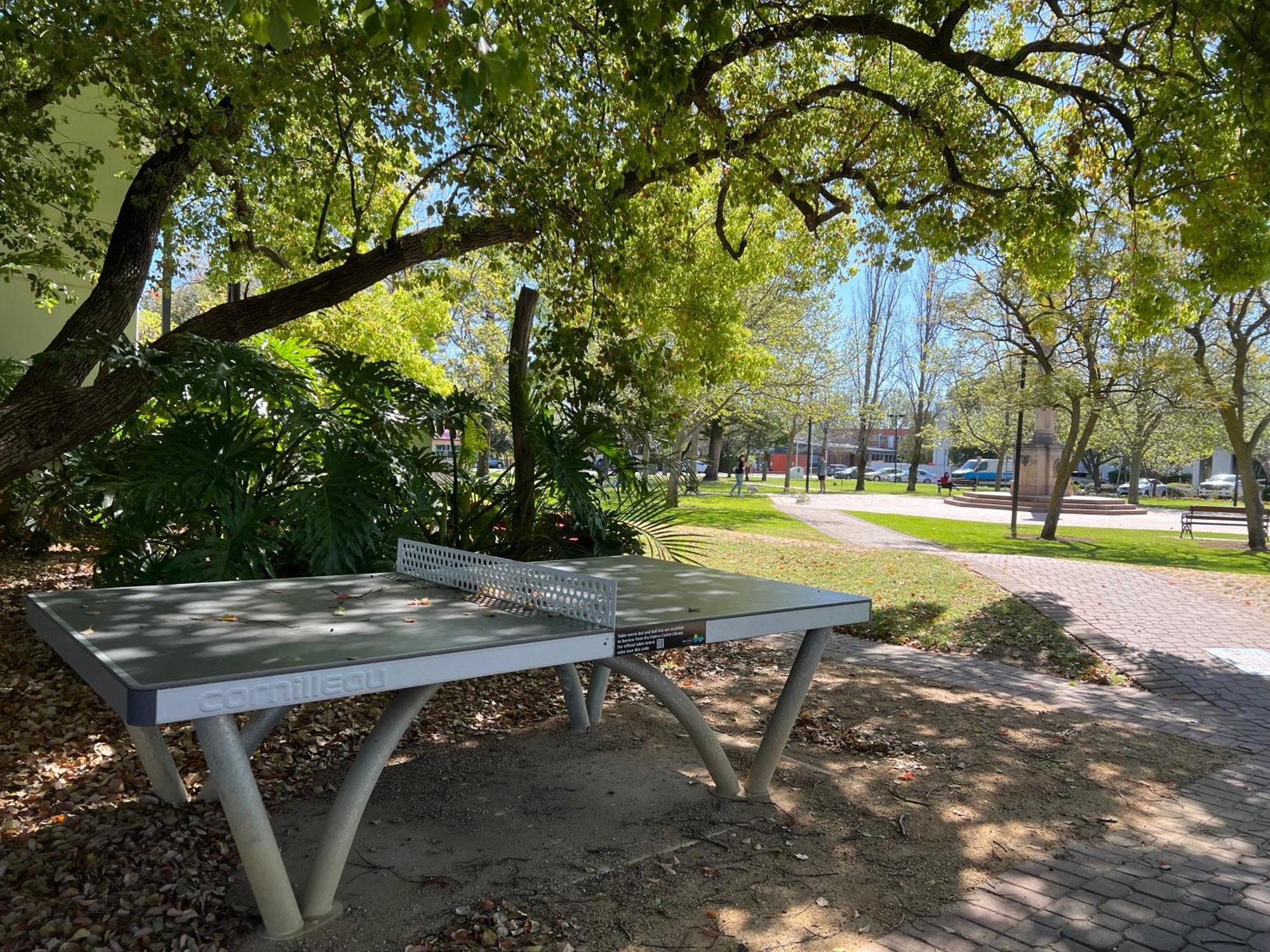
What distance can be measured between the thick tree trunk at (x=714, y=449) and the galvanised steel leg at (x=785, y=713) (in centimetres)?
3644

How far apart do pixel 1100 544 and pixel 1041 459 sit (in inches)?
447

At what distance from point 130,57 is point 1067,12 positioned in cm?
906

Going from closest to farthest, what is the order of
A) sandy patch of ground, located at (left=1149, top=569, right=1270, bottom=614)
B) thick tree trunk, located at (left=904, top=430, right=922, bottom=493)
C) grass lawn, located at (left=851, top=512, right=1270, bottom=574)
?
1. sandy patch of ground, located at (left=1149, top=569, right=1270, bottom=614)
2. grass lawn, located at (left=851, top=512, right=1270, bottom=574)
3. thick tree trunk, located at (left=904, top=430, right=922, bottom=493)

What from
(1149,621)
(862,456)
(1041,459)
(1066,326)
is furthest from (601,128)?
(862,456)

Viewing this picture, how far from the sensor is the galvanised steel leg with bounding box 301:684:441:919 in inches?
107

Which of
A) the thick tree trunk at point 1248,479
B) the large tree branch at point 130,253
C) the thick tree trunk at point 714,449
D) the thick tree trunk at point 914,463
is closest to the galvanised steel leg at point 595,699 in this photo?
the large tree branch at point 130,253

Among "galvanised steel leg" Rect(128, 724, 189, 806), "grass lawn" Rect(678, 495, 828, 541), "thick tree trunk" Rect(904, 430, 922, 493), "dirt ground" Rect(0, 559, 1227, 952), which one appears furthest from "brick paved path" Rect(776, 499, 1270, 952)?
"thick tree trunk" Rect(904, 430, 922, 493)

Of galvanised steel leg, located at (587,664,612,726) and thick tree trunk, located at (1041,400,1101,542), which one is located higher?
thick tree trunk, located at (1041,400,1101,542)

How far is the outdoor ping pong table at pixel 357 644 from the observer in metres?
2.24

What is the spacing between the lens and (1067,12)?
9523mm

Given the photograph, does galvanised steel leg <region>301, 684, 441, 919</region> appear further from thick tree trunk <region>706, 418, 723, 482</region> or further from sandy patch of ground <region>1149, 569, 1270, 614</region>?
thick tree trunk <region>706, 418, 723, 482</region>

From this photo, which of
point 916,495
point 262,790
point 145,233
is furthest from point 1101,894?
point 916,495

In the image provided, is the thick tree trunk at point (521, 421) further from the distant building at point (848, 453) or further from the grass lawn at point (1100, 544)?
the distant building at point (848, 453)

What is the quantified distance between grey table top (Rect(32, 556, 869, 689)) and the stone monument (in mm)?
28178
